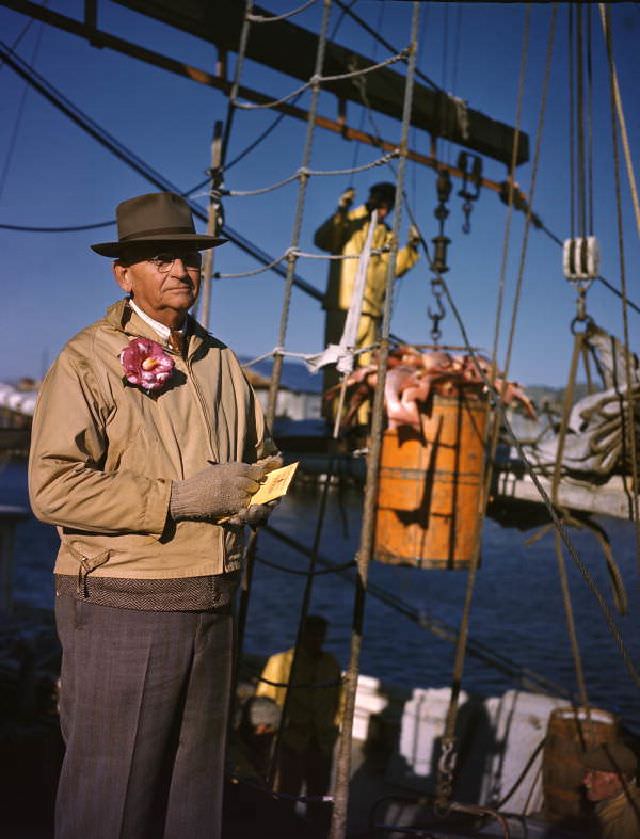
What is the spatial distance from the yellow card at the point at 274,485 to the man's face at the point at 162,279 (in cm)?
63

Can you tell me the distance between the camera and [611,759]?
5695mm

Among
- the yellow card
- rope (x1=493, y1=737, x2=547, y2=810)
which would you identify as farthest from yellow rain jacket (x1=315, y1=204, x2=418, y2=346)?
the yellow card

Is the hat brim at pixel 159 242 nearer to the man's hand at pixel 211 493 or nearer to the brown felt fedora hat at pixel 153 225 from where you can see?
the brown felt fedora hat at pixel 153 225

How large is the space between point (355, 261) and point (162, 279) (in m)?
5.73

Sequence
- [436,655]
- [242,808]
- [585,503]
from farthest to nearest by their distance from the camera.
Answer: [436,655] → [585,503] → [242,808]

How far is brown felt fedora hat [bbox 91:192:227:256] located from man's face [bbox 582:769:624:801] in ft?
17.2

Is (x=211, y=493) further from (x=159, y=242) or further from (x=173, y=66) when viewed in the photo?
(x=173, y=66)

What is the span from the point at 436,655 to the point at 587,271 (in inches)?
609

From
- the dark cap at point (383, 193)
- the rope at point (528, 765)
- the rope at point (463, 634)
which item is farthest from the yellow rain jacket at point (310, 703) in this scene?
the dark cap at point (383, 193)

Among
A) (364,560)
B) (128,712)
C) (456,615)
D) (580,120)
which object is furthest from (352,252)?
(456,615)

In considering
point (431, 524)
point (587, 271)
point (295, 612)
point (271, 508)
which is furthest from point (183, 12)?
point (295, 612)

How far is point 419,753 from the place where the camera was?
272 inches

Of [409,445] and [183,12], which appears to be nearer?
[409,445]

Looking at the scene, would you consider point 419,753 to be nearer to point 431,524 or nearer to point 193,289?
point 431,524
